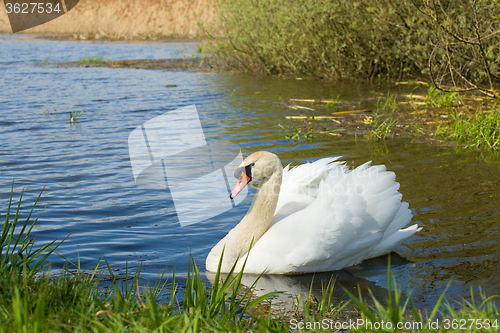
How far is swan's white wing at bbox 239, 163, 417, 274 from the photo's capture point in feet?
13.4

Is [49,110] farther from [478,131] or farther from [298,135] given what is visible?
[478,131]

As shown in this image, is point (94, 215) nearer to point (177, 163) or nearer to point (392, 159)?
point (177, 163)

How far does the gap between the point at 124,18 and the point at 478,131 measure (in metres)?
50.0

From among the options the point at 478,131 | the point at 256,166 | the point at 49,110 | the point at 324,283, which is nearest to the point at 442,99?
the point at 478,131

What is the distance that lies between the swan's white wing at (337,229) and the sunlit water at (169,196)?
153 mm

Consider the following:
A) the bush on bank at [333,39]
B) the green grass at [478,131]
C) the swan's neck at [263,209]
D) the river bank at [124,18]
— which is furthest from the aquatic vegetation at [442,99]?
the river bank at [124,18]

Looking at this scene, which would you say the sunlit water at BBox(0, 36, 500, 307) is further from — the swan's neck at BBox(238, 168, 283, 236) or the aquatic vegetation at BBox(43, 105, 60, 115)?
the swan's neck at BBox(238, 168, 283, 236)

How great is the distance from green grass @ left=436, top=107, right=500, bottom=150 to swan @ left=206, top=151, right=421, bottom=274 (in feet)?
12.5

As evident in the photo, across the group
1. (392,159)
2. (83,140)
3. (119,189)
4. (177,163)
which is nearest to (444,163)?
(392,159)

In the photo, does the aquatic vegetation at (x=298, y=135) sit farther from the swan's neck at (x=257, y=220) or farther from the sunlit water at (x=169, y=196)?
the swan's neck at (x=257, y=220)

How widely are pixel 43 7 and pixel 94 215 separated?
6221 centimetres

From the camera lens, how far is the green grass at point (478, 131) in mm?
7750

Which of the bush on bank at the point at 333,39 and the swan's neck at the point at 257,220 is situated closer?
the swan's neck at the point at 257,220

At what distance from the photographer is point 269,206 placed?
14.5 feet
